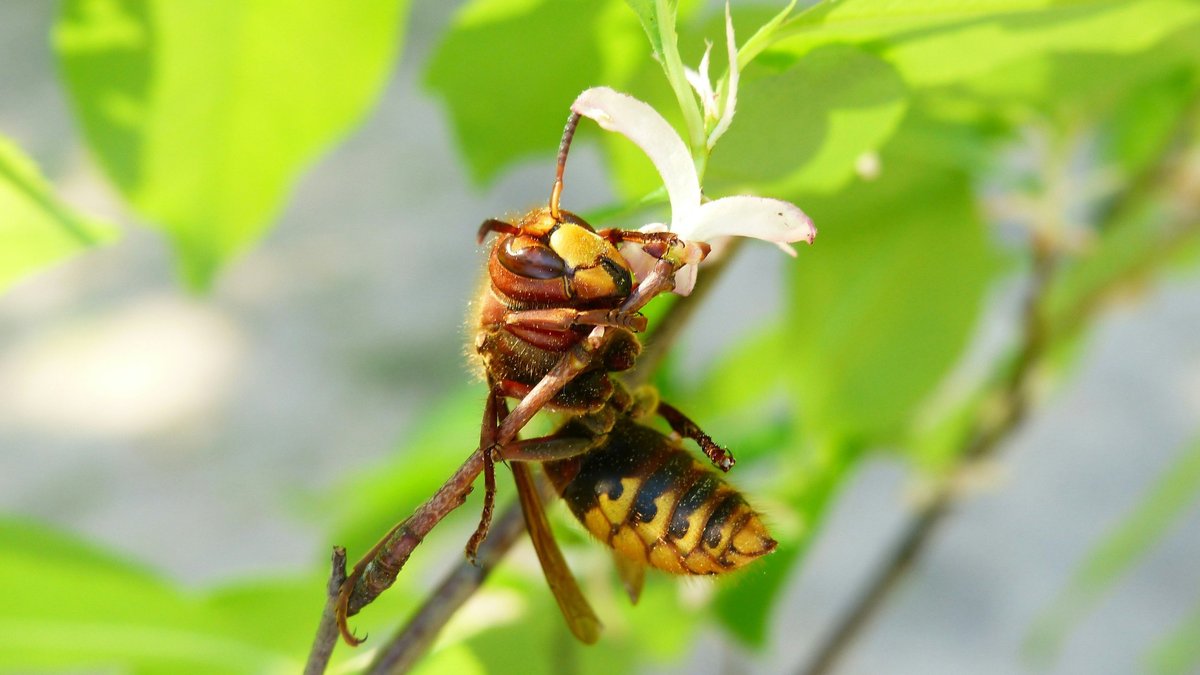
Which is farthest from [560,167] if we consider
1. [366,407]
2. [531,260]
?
[366,407]

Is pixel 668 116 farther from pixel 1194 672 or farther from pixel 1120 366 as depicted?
pixel 1120 366

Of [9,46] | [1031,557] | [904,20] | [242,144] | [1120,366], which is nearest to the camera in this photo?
[904,20]

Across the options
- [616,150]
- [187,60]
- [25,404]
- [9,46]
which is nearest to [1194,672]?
[616,150]

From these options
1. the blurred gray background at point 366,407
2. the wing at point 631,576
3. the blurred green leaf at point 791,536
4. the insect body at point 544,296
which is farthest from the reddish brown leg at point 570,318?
the blurred gray background at point 366,407

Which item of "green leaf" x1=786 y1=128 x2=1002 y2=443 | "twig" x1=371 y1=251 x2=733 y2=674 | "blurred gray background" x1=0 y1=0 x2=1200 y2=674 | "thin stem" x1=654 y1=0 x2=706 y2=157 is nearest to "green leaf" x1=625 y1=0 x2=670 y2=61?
"thin stem" x1=654 y1=0 x2=706 y2=157

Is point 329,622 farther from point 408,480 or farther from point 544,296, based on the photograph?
point 408,480

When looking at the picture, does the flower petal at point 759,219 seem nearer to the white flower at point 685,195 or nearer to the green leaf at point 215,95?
the white flower at point 685,195

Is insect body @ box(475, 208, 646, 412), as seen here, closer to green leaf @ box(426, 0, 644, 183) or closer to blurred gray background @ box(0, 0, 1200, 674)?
green leaf @ box(426, 0, 644, 183)
